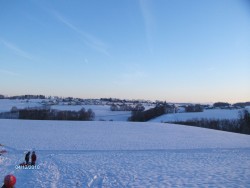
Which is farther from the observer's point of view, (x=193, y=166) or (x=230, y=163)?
(x=230, y=163)

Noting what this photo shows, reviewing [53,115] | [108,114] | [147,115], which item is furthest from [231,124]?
[53,115]

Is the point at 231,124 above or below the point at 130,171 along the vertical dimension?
above

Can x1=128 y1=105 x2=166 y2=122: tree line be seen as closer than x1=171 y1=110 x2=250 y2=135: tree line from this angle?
No

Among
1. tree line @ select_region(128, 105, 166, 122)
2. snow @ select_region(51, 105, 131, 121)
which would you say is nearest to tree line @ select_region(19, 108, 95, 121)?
snow @ select_region(51, 105, 131, 121)

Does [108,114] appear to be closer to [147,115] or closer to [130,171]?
[147,115]

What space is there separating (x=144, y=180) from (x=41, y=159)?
32.7 feet

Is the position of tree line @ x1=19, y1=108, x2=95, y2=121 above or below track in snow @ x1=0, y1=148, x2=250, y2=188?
above

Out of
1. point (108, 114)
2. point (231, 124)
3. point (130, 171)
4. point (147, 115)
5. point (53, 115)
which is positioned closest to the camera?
point (130, 171)

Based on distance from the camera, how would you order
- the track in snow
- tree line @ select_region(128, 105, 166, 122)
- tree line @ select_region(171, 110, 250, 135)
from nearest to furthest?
the track in snow < tree line @ select_region(171, 110, 250, 135) < tree line @ select_region(128, 105, 166, 122)

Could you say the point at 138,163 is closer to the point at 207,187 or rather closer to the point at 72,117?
the point at 207,187

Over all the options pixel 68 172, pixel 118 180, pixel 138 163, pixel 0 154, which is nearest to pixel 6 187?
pixel 118 180

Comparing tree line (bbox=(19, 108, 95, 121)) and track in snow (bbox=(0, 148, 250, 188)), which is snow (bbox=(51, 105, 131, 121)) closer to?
tree line (bbox=(19, 108, 95, 121))

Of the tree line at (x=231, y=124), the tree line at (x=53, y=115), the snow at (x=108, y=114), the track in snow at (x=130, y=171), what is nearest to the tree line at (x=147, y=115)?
the snow at (x=108, y=114)

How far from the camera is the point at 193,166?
65.6 ft
